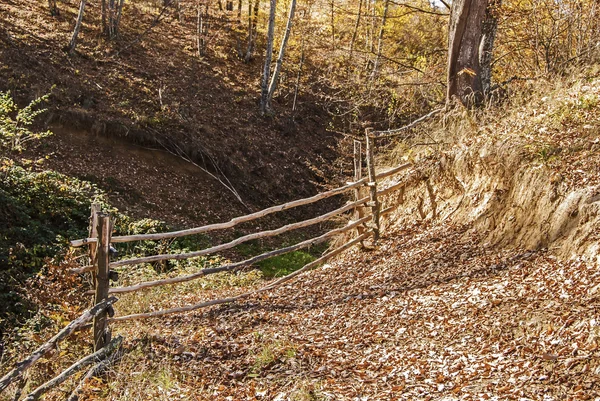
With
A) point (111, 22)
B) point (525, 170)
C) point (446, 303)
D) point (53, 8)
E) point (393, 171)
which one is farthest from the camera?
point (53, 8)

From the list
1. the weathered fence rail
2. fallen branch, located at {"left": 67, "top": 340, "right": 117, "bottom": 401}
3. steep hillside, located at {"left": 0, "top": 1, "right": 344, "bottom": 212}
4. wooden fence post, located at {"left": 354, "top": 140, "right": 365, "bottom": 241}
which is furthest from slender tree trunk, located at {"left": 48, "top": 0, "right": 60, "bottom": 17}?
fallen branch, located at {"left": 67, "top": 340, "right": 117, "bottom": 401}

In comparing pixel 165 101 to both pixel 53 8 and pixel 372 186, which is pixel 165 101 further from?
pixel 372 186

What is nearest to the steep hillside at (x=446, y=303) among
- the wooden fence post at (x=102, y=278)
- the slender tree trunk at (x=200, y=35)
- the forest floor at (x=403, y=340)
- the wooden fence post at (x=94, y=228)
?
the forest floor at (x=403, y=340)

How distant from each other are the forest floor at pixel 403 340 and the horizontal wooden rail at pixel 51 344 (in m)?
0.52

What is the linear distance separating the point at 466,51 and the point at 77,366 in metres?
7.59

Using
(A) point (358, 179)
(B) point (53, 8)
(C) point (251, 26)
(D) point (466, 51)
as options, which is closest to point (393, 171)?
(A) point (358, 179)

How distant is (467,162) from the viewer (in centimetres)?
758

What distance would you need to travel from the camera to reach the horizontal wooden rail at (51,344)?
12.3ft

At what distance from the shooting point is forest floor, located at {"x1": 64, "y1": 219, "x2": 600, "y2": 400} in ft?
13.7

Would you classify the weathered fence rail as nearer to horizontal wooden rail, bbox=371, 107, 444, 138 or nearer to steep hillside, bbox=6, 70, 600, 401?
horizontal wooden rail, bbox=371, 107, 444, 138

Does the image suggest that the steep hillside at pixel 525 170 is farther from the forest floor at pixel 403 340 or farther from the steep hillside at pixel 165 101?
the steep hillside at pixel 165 101

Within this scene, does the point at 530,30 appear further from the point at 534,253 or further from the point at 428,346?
the point at 428,346

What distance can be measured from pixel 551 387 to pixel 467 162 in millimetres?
4243

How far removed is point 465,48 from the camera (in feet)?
29.1
